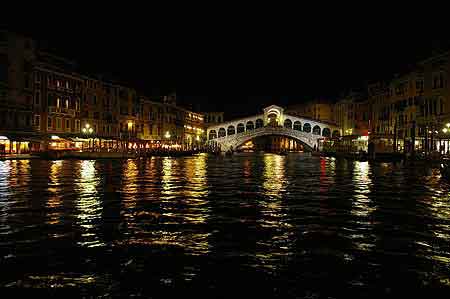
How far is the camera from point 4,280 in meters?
6.43

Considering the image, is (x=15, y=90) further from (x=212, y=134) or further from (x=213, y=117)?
(x=213, y=117)

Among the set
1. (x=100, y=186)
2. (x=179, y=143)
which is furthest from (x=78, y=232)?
(x=179, y=143)

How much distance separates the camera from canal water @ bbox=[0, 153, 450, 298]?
628cm

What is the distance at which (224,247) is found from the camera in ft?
28.0

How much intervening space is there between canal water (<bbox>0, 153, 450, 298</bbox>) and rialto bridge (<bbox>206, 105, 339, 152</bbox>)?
8323cm

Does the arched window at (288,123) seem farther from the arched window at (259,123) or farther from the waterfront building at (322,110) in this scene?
the waterfront building at (322,110)

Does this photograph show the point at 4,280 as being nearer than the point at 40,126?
Yes

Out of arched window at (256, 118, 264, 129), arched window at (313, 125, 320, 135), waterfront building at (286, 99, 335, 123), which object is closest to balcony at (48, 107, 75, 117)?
arched window at (313, 125, 320, 135)

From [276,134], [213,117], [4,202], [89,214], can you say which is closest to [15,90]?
[4,202]

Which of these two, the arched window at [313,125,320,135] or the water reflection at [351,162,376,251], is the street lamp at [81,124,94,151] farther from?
the arched window at [313,125,320,135]

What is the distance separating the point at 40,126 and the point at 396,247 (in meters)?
48.9

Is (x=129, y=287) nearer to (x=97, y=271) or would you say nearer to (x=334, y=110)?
(x=97, y=271)

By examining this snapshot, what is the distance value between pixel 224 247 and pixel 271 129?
8901 centimetres

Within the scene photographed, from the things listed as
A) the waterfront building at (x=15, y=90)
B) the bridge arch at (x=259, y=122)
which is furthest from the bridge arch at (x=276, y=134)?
the waterfront building at (x=15, y=90)
